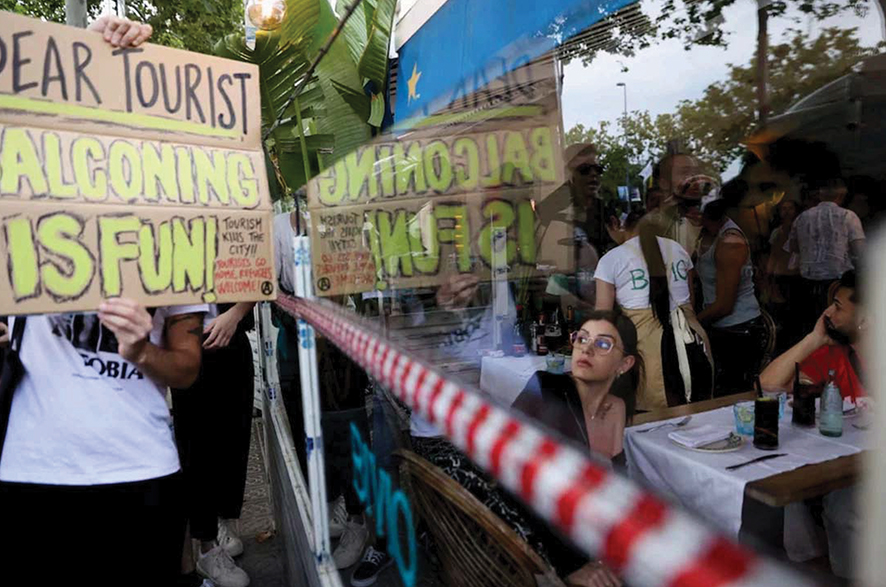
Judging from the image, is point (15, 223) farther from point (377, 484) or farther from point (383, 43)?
point (383, 43)

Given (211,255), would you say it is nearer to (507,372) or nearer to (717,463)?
(717,463)

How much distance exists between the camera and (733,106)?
7.04m

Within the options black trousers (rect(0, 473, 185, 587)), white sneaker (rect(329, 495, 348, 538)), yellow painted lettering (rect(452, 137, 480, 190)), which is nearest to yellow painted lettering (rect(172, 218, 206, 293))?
black trousers (rect(0, 473, 185, 587))

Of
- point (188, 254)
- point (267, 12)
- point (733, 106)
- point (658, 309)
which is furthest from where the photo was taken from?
point (733, 106)

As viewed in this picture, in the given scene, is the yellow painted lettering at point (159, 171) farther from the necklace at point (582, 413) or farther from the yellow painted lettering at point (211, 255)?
the necklace at point (582, 413)

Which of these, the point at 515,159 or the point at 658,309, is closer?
the point at 515,159

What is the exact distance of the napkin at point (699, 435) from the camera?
239 centimetres

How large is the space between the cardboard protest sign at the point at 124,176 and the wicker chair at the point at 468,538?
2.66 ft

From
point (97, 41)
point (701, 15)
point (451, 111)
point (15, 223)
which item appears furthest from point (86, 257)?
point (701, 15)

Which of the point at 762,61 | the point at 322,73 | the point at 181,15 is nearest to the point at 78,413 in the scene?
the point at 322,73

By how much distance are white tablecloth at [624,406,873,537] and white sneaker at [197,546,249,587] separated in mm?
2057

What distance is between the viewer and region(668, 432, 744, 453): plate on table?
2.32 meters

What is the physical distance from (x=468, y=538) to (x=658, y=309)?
281cm

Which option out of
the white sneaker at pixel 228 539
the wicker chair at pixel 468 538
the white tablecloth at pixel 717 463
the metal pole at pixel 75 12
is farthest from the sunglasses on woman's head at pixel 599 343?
the metal pole at pixel 75 12
